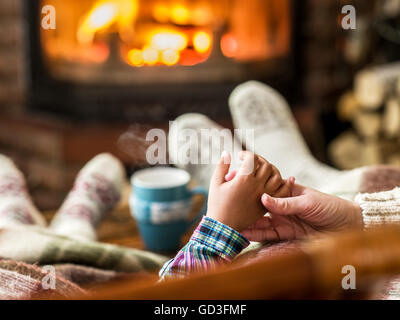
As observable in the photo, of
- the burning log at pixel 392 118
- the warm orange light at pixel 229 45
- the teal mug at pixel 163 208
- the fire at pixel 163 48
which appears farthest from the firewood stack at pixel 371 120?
the teal mug at pixel 163 208

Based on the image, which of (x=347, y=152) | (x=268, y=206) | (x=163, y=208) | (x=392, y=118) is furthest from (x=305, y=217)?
(x=347, y=152)

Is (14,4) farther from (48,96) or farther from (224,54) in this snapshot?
(224,54)

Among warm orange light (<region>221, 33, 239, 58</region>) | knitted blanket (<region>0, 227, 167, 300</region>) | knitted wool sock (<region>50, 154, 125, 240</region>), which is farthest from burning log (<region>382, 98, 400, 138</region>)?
knitted blanket (<region>0, 227, 167, 300</region>)

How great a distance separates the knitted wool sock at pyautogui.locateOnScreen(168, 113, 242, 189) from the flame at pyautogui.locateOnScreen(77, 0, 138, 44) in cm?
79

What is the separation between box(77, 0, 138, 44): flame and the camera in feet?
4.64

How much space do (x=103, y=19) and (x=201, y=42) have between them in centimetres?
29

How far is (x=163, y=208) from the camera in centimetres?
62

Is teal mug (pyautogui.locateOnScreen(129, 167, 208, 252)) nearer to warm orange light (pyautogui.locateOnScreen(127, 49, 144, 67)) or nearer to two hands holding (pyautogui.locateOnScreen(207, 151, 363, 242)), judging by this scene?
two hands holding (pyautogui.locateOnScreen(207, 151, 363, 242))

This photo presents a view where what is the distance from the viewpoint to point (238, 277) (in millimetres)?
277

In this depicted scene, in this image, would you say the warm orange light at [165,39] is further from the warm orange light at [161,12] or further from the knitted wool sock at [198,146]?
the knitted wool sock at [198,146]

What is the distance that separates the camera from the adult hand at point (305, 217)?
0.43 metres

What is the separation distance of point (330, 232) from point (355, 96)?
114 cm

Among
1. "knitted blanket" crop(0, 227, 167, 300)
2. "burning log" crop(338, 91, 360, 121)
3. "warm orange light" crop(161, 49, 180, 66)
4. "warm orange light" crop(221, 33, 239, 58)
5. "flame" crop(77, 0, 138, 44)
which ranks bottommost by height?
"knitted blanket" crop(0, 227, 167, 300)
